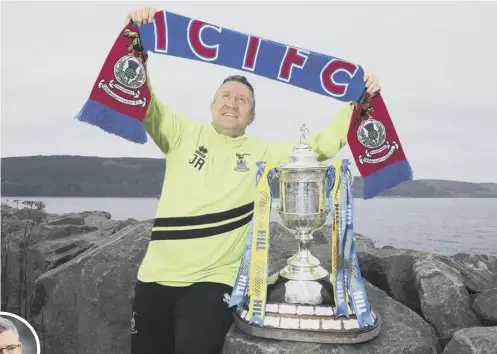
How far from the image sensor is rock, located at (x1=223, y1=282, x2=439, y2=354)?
2291mm

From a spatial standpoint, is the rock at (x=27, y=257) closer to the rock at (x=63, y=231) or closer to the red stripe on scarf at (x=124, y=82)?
the rock at (x=63, y=231)

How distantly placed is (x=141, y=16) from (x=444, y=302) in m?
2.59

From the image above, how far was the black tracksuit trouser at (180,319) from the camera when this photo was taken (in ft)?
8.27

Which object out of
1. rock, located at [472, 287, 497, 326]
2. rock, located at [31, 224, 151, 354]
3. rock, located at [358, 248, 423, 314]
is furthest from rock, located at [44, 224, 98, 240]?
rock, located at [472, 287, 497, 326]

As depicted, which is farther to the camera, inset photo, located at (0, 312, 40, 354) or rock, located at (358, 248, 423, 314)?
rock, located at (358, 248, 423, 314)

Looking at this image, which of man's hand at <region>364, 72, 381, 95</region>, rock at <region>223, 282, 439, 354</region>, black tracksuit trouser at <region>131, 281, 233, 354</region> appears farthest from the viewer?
man's hand at <region>364, 72, 381, 95</region>

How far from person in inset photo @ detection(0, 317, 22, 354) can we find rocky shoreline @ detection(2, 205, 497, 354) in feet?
3.43

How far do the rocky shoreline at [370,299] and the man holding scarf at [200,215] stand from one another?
0.88ft

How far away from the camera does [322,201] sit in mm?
2609

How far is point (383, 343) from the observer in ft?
7.80

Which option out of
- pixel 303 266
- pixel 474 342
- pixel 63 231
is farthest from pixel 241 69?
pixel 63 231

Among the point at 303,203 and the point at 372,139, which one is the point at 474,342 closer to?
the point at 303,203

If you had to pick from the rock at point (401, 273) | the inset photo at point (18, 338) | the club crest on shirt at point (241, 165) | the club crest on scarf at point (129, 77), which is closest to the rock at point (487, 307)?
the rock at point (401, 273)

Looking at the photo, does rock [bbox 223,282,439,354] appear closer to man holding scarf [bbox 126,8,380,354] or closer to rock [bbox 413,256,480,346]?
man holding scarf [bbox 126,8,380,354]
